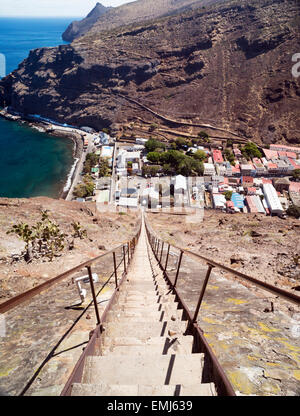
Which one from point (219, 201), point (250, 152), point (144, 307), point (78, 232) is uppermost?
point (250, 152)

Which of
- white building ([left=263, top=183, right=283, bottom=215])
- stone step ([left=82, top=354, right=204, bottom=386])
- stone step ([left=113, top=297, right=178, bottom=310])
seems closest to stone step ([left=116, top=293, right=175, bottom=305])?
stone step ([left=113, top=297, right=178, bottom=310])

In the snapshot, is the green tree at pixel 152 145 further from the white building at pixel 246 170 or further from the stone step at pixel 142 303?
the stone step at pixel 142 303

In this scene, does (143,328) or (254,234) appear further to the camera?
(254,234)


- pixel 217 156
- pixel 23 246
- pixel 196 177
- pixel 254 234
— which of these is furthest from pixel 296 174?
pixel 23 246

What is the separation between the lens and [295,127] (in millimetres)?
54875

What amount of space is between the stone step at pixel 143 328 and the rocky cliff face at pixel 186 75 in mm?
62735

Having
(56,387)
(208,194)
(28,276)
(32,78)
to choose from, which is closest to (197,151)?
(208,194)

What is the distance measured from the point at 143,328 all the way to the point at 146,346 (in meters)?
0.71

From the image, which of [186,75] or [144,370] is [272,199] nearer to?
[144,370]

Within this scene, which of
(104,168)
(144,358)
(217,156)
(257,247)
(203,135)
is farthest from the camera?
(203,135)

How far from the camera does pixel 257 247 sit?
9.73 m

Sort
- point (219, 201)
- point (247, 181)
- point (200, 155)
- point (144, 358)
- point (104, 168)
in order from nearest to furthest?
1. point (144, 358)
2. point (219, 201)
3. point (247, 181)
4. point (104, 168)
5. point (200, 155)

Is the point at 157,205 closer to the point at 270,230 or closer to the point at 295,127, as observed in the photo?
the point at 270,230

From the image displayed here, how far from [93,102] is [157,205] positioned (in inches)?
2091
